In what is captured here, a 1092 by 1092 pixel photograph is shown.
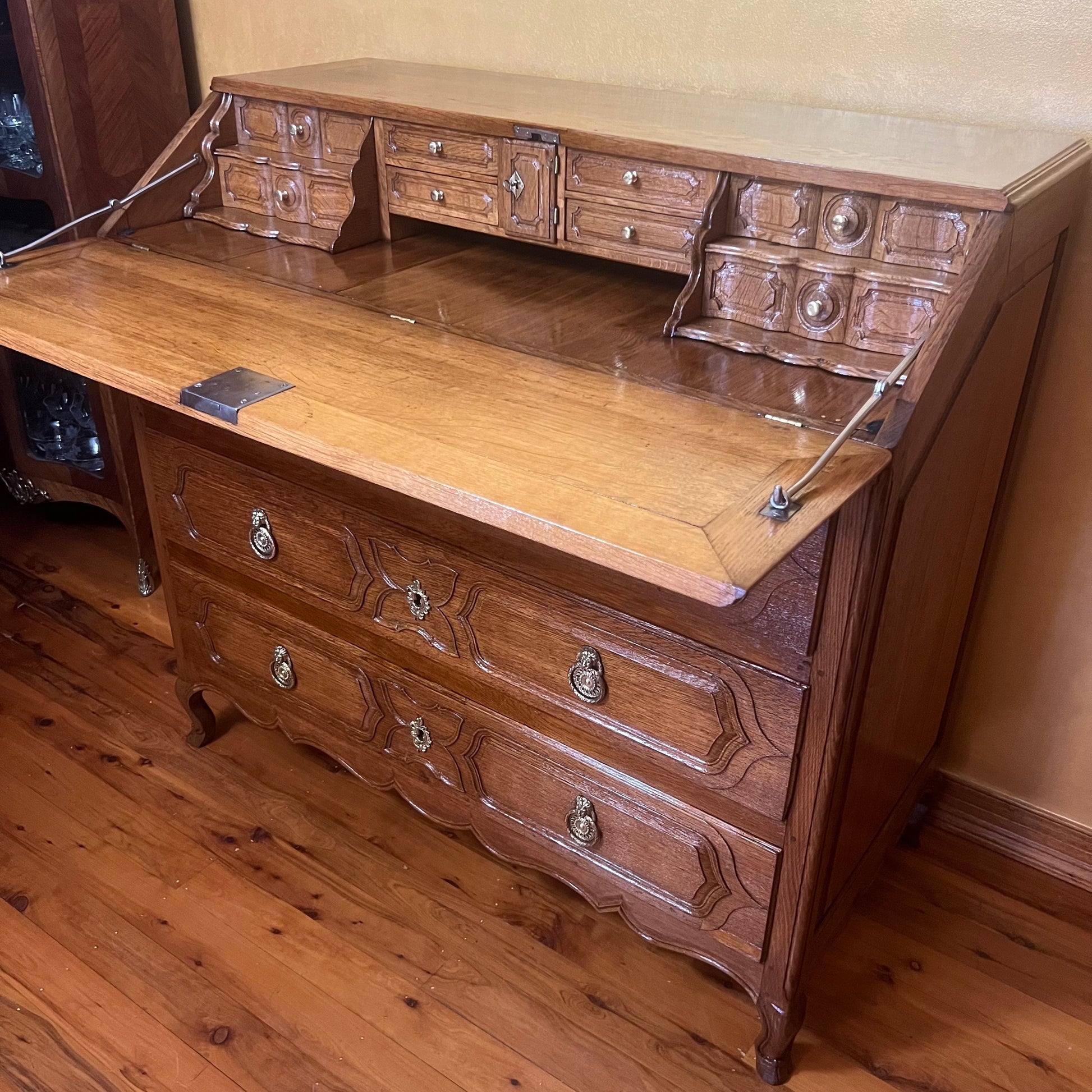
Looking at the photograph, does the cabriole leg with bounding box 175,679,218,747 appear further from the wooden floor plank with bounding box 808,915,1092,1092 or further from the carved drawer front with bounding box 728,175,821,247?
the carved drawer front with bounding box 728,175,821,247

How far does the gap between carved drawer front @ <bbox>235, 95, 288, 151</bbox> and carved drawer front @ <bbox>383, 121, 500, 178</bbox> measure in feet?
0.64

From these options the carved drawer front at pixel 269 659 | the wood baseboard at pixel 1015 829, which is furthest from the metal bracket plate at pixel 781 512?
the wood baseboard at pixel 1015 829

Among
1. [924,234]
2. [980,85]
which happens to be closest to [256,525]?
[924,234]

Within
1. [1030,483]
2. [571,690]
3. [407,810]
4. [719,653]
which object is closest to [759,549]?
[719,653]

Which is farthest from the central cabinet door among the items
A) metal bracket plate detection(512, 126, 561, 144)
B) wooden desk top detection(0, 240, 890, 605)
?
wooden desk top detection(0, 240, 890, 605)

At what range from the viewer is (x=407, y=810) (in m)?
1.90

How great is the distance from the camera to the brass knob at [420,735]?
157 centimetres

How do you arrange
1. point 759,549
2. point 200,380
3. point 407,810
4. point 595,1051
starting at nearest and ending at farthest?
point 759,549
point 200,380
point 595,1051
point 407,810

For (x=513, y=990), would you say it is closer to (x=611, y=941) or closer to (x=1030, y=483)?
(x=611, y=941)

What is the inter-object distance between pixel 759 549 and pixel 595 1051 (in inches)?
37.4

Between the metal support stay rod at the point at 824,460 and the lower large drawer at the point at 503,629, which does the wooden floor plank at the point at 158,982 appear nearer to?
the lower large drawer at the point at 503,629

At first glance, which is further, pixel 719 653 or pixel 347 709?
pixel 347 709

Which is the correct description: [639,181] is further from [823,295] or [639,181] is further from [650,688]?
[650,688]

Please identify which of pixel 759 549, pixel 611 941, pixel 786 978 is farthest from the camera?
pixel 611 941
